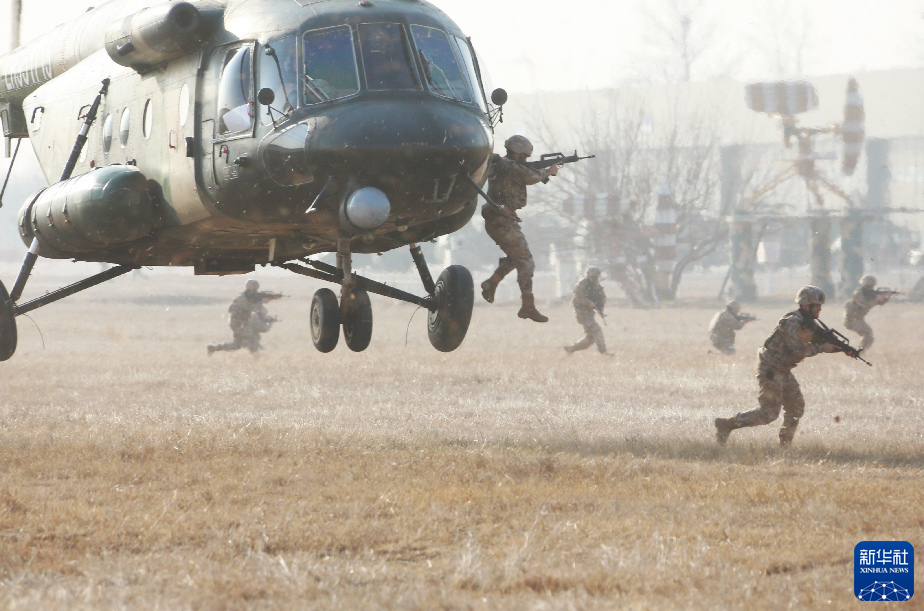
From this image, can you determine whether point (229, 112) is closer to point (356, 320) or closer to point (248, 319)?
point (356, 320)

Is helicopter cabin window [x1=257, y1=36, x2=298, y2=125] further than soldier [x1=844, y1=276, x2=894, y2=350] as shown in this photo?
No

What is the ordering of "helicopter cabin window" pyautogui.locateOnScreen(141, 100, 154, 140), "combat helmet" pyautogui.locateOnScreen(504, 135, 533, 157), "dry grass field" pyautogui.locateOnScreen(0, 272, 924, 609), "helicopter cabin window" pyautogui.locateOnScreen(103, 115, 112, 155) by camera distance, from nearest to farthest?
"dry grass field" pyautogui.locateOnScreen(0, 272, 924, 609) → "helicopter cabin window" pyautogui.locateOnScreen(141, 100, 154, 140) → "combat helmet" pyautogui.locateOnScreen(504, 135, 533, 157) → "helicopter cabin window" pyautogui.locateOnScreen(103, 115, 112, 155)

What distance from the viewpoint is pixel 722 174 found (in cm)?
4925

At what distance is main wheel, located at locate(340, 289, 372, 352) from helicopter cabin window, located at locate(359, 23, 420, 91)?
1.94 meters

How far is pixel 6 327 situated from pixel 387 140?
4566mm

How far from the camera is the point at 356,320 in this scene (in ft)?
30.1

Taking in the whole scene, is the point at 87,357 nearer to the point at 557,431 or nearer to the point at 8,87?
the point at 8,87

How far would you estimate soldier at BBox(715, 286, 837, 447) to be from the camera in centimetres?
1098

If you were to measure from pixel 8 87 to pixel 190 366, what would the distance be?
1002cm

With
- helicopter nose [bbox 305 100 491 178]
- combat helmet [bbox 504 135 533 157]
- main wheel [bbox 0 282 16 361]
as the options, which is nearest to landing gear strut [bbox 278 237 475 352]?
helicopter nose [bbox 305 100 491 178]

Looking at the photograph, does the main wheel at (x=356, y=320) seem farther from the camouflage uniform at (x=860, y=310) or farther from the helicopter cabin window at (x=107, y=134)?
the camouflage uniform at (x=860, y=310)

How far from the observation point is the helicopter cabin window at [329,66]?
26.2 ft

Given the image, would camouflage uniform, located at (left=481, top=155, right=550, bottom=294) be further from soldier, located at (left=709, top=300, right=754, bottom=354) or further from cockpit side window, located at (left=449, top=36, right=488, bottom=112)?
soldier, located at (left=709, top=300, right=754, bottom=354)

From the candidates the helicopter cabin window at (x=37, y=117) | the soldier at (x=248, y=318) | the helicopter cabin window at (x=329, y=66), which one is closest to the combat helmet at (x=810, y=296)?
the helicopter cabin window at (x=329, y=66)
